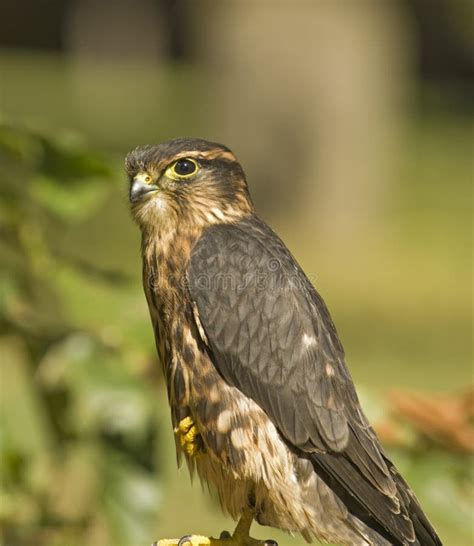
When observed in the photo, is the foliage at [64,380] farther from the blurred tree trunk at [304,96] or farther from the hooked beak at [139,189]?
the blurred tree trunk at [304,96]

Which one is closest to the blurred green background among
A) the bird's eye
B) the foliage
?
the foliage

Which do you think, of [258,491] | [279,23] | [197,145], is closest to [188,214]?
[197,145]

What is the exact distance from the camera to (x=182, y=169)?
345 centimetres

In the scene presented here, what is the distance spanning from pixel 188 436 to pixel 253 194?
10637 millimetres

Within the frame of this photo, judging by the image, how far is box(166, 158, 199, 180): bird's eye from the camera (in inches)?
135

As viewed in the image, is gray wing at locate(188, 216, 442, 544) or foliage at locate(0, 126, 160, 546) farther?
foliage at locate(0, 126, 160, 546)

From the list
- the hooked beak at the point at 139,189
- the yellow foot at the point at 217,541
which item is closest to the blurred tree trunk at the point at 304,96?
the hooked beak at the point at 139,189

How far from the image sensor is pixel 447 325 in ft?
36.8

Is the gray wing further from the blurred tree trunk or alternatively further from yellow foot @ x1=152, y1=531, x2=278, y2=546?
the blurred tree trunk

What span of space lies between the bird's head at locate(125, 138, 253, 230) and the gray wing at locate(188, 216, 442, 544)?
12 centimetres

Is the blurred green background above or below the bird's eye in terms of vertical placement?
below

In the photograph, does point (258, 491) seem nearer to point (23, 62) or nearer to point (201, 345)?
point (201, 345)

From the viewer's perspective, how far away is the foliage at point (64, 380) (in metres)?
3.91

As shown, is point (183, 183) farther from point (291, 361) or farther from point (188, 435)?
point (188, 435)
